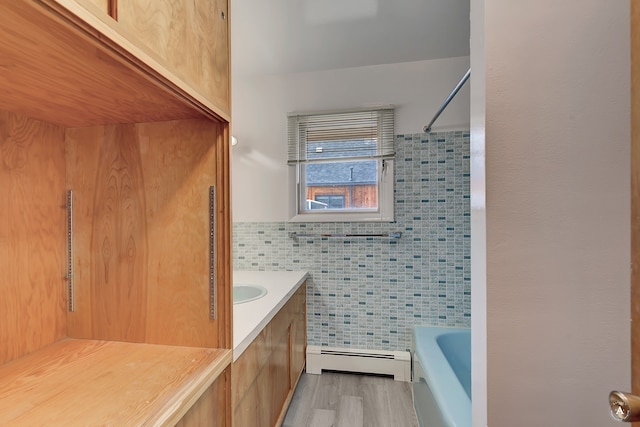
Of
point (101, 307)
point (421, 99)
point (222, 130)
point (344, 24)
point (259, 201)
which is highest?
point (344, 24)

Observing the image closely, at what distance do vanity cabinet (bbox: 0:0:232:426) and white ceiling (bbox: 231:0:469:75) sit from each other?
105cm

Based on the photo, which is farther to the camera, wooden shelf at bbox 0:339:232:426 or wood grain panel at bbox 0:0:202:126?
wooden shelf at bbox 0:339:232:426

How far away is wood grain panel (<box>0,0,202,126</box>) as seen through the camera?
1.44ft

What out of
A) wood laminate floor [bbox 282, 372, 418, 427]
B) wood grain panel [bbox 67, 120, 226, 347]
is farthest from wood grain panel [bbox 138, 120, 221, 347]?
wood laminate floor [bbox 282, 372, 418, 427]

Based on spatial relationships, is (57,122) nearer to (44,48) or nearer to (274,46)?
(44,48)

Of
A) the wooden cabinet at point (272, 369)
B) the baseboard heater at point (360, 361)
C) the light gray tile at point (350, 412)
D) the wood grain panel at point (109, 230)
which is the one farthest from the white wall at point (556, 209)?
the baseboard heater at point (360, 361)

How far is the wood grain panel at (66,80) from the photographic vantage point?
0.44 meters

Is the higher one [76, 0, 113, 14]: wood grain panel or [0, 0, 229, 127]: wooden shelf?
[76, 0, 113, 14]: wood grain panel

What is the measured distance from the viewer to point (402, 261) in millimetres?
2121

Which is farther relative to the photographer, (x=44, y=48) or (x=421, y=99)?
(x=421, y=99)

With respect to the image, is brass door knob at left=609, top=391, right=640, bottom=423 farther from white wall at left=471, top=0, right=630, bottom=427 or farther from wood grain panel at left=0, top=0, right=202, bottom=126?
wood grain panel at left=0, top=0, right=202, bottom=126

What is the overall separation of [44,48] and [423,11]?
5.81 feet

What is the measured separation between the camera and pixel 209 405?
77 centimetres

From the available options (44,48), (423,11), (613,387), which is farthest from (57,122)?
(423,11)
